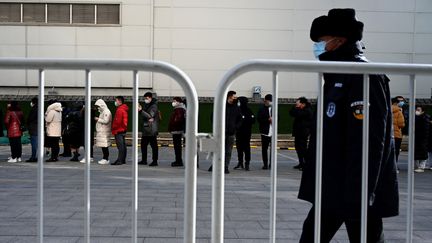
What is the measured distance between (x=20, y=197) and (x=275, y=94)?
498 cm

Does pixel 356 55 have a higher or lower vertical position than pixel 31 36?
lower

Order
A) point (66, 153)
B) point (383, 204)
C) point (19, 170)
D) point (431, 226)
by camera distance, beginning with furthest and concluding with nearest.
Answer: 1. point (66, 153)
2. point (19, 170)
3. point (431, 226)
4. point (383, 204)

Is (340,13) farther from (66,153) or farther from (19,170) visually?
(66,153)

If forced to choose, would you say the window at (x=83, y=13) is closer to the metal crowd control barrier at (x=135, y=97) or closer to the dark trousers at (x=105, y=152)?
the dark trousers at (x=105, y=152)

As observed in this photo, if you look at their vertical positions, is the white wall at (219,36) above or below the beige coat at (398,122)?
above

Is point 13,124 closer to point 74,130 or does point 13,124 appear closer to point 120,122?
point 74,130

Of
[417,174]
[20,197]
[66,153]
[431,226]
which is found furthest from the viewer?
[66,153]

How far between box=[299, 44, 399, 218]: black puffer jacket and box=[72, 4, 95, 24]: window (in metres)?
21.1

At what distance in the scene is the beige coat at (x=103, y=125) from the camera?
37.7ft

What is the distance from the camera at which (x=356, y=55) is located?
3.01 m

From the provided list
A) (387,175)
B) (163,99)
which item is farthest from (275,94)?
(163,99)

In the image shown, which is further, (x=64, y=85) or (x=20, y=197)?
(x=64, y=85)

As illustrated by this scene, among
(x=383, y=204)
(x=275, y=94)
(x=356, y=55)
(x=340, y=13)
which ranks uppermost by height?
(x=340, y=13)

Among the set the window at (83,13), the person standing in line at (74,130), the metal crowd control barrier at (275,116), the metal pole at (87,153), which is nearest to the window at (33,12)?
the window at (83,13)
